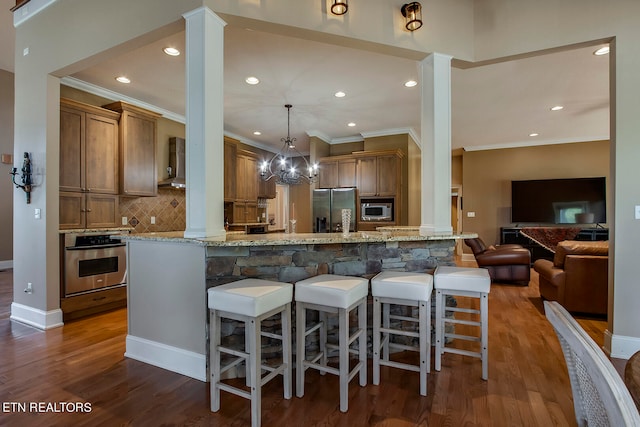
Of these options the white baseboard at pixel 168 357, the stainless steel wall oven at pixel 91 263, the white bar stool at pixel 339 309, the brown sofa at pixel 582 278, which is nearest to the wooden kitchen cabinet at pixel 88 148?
the stainless steel wall oven at pixel 91 263

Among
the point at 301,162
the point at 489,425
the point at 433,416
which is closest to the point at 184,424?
the point at 433,416

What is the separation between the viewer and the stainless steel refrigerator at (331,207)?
5977 mm

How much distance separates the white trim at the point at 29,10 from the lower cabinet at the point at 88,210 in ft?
6.12

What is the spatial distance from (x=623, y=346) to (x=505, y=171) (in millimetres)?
5666

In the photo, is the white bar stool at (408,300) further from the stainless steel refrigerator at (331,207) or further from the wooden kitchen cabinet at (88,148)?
the stainless steel refrigerator at (331,207)

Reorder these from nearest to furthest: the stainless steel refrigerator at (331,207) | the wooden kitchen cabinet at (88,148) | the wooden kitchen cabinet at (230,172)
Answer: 1. the wooden kitchen cabinet at (88,148)
2. the wooden kitchen cabinet at (230,172)
3. the stainless steel refrigerator at (331,207)

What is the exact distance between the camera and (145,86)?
3.98 m

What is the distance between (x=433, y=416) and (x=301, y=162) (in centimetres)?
705

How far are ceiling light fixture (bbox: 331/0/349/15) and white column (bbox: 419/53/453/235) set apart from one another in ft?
2.84

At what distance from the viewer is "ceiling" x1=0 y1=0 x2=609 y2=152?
10.6 ft

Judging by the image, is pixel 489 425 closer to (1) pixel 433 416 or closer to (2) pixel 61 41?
(1) pixel 433 416

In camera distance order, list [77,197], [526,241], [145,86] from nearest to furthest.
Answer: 1. [77,197]
2. [145,86]
3. [526,241]

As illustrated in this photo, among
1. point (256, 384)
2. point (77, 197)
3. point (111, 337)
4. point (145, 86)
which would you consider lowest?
point (111, 337)

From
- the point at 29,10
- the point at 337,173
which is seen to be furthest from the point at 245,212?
the point at 29,10
